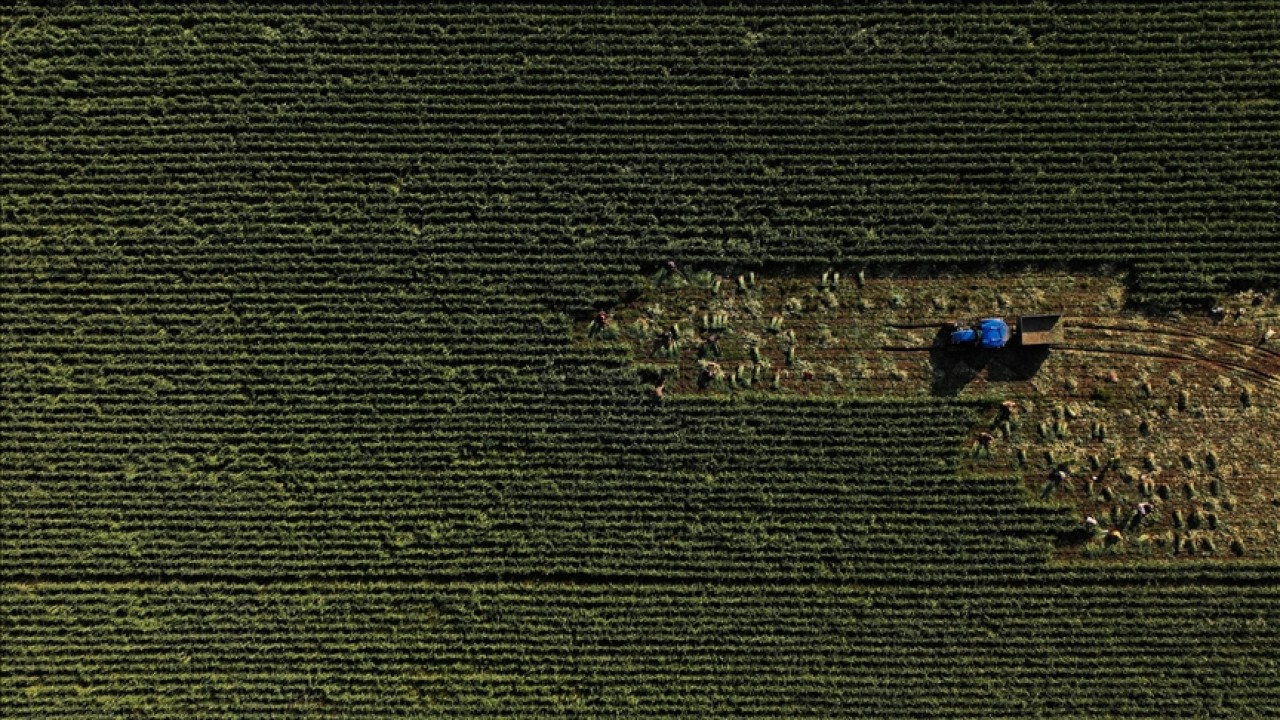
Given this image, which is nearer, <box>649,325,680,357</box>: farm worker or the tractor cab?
the tractor cab

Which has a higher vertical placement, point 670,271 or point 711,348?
point 670,271

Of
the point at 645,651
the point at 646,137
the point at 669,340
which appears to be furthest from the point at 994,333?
the point at 645,651

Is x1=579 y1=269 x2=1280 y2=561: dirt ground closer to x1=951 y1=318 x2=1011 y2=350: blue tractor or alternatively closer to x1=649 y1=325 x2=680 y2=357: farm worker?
x1=649 y1=325 x2=680 y2=357: farm worker

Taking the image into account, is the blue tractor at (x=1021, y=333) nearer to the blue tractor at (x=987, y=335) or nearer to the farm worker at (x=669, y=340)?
the blue tractor at (x=987, y=335)

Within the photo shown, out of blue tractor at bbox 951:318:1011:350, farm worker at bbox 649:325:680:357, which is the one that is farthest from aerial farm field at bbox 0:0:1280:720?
blue tractor at bbox 951:318:1011:350

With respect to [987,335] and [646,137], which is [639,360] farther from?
[987,335]
